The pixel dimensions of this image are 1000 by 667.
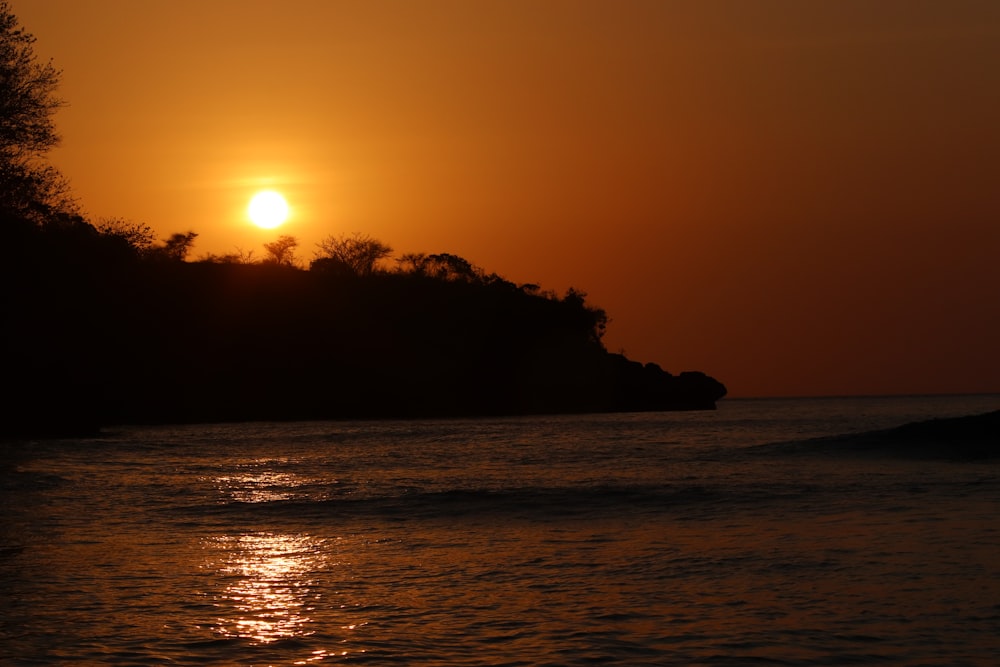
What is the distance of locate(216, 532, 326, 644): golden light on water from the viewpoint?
10.5m

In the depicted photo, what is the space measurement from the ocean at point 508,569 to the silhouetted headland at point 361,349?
56.9m

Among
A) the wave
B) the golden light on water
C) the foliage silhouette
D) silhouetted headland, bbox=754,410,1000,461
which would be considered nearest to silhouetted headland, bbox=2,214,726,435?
the foliage silhouette

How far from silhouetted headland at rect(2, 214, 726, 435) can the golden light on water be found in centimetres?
6190

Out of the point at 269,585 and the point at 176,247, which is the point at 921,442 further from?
the point at 176,247

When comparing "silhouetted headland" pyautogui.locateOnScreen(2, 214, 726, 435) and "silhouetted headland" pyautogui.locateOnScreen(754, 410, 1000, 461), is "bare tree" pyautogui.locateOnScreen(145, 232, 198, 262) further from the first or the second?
"silhouetted headland" pyautogui.locateOnScreen(754, 410, 1000, 461)

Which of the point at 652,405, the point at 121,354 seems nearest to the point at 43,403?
the point at 121,354

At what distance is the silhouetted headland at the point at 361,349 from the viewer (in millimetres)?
110625

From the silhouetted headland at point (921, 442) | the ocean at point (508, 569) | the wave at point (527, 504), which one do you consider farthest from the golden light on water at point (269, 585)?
the silhouetted headland at point (921, 442)

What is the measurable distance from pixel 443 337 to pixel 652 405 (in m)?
33.1

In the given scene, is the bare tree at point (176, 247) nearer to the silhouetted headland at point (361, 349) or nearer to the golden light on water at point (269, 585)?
the silhouetted headland at point (361, 349)

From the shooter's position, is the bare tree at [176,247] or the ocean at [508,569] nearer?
the ocean at [508,569]

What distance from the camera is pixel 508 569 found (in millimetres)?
13891

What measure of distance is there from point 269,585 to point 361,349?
119963 millimetres

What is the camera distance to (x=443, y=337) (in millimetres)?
138125
